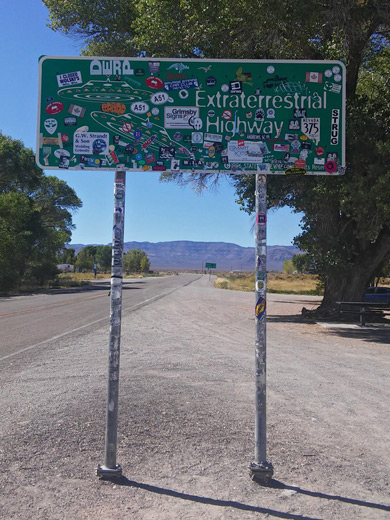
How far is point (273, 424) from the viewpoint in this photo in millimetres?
4965

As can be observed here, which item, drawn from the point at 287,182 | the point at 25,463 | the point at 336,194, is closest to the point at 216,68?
the point at 25,463

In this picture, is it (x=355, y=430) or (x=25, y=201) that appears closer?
(x=355, y=430)

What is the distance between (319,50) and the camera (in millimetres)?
14008

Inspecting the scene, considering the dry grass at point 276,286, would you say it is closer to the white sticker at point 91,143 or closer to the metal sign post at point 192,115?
the metal sign post at point 192,115

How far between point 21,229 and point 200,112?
148 feet

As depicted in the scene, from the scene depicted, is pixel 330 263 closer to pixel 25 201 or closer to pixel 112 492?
pixel 112 492

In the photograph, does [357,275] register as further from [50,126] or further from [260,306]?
[50,126]

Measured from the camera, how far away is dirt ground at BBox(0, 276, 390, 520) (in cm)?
320

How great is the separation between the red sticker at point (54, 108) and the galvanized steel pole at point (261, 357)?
5.60 feet

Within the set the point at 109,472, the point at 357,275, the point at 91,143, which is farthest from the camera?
the point at 357,275

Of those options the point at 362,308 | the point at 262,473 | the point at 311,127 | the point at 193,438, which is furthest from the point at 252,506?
the point at 362,308

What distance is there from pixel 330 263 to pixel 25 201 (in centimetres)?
3473

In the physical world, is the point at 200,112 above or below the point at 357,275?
above

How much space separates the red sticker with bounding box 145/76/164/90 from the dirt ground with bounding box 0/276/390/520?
3.01 metres
